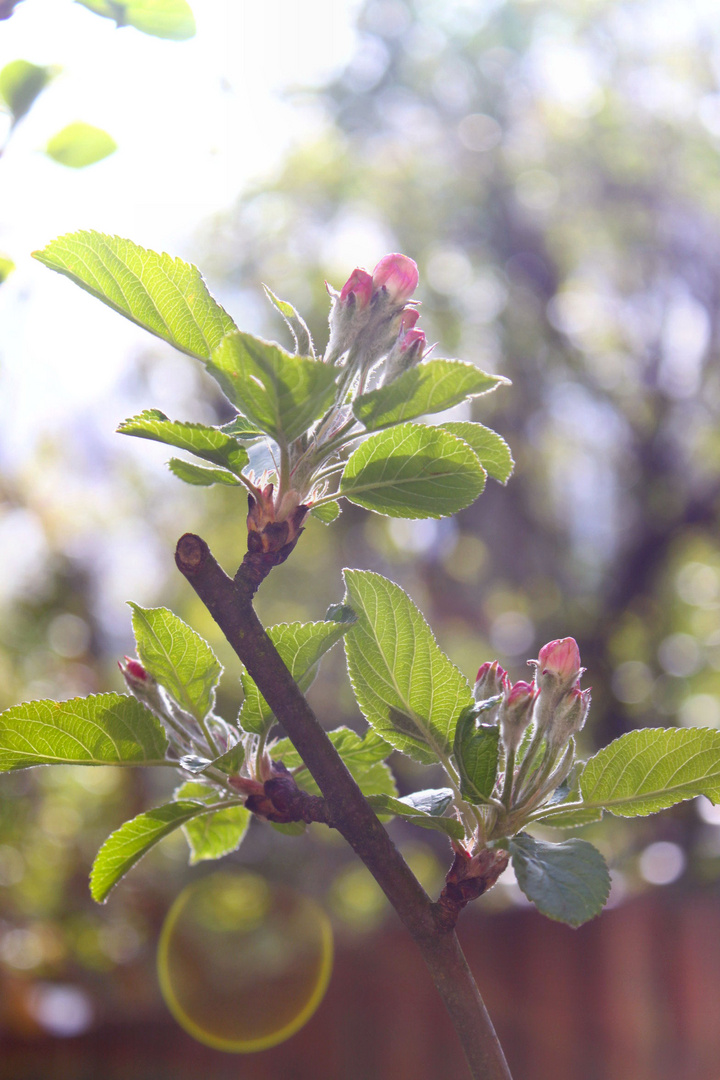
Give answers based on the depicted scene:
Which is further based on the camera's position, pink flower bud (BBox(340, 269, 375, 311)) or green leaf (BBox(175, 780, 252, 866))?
green leaf (BBox(175, 780, 252, 866))

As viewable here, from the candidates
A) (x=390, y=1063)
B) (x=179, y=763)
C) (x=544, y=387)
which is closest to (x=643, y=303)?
(x=544, y=387)

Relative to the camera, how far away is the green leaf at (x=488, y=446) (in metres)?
0.49

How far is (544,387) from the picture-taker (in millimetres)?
5918

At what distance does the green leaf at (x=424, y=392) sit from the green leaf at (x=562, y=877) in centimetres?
23

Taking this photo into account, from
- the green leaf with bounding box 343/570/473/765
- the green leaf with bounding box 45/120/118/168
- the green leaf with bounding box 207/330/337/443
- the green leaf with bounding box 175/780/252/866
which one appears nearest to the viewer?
the green leaf with bounding box 207/330/337/443

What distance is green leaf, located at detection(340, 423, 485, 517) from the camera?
44 centimetres

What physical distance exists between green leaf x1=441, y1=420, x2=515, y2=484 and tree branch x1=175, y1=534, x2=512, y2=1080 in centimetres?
16

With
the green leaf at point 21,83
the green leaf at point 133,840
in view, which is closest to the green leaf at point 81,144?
the green leaf at point 21,83

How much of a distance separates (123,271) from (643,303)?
5830 mm

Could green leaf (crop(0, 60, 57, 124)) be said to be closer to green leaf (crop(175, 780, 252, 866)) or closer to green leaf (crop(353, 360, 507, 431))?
green leaf (crop(353, 360, 507, 431))

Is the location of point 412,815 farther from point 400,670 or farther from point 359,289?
point 359,289

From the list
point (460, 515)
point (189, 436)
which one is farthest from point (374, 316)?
point (460, 515)

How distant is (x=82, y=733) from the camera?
1.51 ft

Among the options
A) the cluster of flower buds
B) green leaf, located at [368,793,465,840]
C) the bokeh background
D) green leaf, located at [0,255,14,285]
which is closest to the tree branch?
green leaf, located at [368,793,465,840]
